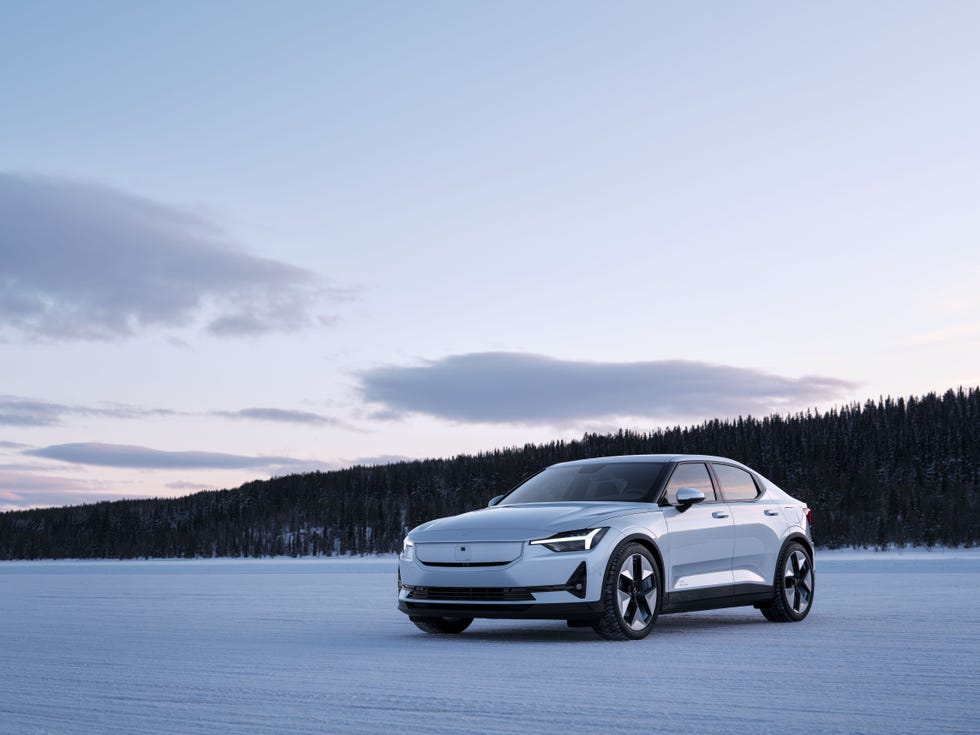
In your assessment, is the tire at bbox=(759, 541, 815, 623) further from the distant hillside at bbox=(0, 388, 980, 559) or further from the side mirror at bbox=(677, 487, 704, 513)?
the distant hillside at bbox=(0, 388, 980, 559)

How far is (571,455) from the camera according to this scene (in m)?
136

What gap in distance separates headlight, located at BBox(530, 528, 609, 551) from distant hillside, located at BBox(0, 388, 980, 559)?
75745 millimetres

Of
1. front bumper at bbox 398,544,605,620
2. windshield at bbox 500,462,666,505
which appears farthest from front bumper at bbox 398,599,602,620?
windshield at bbox 500,462,666,505

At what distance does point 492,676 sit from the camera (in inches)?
341

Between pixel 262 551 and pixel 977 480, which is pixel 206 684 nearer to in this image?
pixel 977 480

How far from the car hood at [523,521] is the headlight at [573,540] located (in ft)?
0.15

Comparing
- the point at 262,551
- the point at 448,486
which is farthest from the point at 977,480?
the point at 262,551

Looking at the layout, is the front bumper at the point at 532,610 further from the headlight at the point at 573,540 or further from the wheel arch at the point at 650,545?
the wheel arch at the point at 650,545

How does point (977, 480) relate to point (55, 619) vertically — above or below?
above

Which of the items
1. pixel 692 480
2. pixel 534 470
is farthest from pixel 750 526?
pixel 534 470

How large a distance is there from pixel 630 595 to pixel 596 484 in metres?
1.70

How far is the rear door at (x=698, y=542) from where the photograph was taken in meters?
12.1

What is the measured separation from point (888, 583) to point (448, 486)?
114m

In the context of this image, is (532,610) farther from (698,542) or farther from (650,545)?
(698,542)
